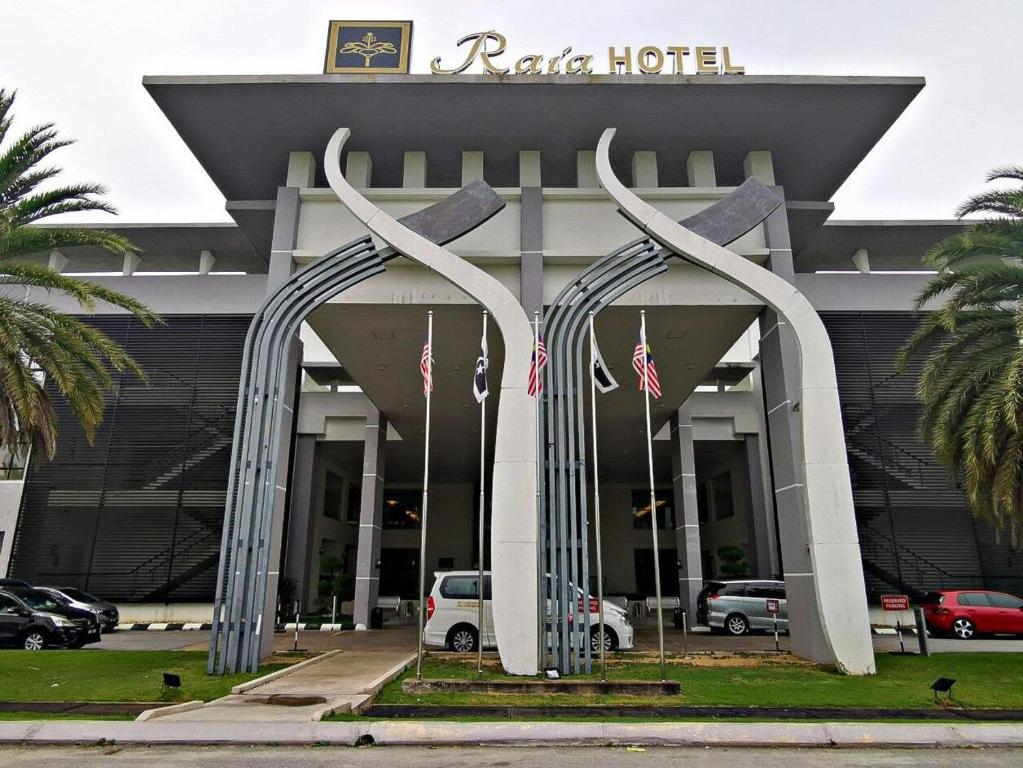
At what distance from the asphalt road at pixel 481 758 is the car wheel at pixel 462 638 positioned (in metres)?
7.42

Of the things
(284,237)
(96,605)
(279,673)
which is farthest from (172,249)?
(279,673)

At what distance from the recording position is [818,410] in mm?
12469

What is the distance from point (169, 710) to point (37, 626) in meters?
10.3

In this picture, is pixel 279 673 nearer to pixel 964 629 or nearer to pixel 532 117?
pixel 532 117

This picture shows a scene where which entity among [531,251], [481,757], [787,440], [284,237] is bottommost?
[481,757]

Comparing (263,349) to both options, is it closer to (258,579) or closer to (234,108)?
(258,579)

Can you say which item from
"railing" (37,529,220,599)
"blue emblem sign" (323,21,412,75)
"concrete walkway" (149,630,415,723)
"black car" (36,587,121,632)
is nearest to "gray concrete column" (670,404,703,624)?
"concrete walkway" (149,630,415,723)

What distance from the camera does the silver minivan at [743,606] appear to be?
19.3m

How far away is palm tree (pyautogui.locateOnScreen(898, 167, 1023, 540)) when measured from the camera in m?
12.4

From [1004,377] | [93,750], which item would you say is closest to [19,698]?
[93,750]

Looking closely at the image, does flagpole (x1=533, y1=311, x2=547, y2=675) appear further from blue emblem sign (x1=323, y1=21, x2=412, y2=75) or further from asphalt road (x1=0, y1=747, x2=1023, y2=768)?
blue emblem sign (x1=323, y1=21, x2=412, y2=75)

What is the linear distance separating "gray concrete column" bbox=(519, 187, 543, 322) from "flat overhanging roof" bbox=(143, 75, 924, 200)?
190 cm

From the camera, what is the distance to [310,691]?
31.5 feet

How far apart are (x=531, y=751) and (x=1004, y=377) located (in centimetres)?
1062
